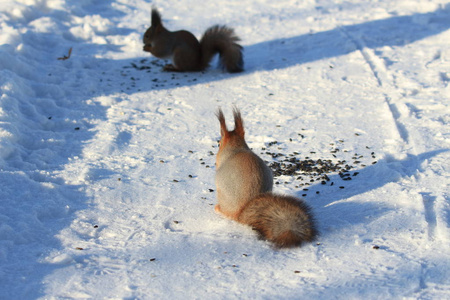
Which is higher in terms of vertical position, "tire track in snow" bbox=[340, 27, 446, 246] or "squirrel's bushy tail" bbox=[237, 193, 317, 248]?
"tire track in snow" bbox=[340, 27, 446, 246]

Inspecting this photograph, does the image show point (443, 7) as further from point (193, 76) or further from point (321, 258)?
point (321, 258)

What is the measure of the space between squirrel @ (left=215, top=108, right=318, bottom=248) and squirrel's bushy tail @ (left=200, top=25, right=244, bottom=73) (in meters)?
4.11

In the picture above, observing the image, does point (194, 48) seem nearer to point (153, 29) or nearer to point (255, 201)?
point (153, 29)

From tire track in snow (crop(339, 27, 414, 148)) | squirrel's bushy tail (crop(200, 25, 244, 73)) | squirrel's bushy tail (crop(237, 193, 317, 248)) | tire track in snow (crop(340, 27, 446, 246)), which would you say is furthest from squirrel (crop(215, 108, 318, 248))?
squirrel's bushy tail (crop(200, 25, 244, 73))

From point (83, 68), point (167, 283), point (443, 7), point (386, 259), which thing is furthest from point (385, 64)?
point (167, 283)

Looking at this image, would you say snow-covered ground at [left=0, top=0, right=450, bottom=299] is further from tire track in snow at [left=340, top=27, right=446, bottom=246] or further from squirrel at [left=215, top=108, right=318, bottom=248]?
squirrel at [left=215, top=108, right=318, bottom=248]

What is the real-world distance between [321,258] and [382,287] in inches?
19.4

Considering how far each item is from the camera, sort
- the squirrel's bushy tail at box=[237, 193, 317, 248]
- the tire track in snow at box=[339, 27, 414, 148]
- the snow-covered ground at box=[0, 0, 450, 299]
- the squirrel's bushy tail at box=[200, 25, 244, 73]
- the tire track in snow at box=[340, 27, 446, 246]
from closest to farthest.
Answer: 1. the snow-covered ground at box=[0, 0, 450, 299]
2. the squirrel's bushy tail at box=[237, 193, 317, 248]
3. the tire track in snow at box=[340, 27, 446, 246]
4. the tire track in snow at box=[339, 27, 414, 148]
5. the squirrel's bushy tail at box=[200, 25, 244, 73]

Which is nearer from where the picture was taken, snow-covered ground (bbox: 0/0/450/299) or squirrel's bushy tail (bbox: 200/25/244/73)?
snow-covered ground (bbox: 0/0/450/299)

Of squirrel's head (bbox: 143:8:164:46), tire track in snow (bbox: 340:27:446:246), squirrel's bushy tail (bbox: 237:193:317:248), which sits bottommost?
squirrel's bushy tail (bbox: 237:193:317:248)

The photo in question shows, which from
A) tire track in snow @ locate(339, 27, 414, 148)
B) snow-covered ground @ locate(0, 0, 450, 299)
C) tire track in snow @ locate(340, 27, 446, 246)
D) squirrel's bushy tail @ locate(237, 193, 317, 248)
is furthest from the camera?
tire track in snow @ locate(339, 27, 414, 148)

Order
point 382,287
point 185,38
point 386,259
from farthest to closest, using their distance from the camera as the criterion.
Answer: point 185,38
point 386,259
point 382,287

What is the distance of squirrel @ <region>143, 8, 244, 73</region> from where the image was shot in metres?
8.30

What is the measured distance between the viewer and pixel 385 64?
819cm
